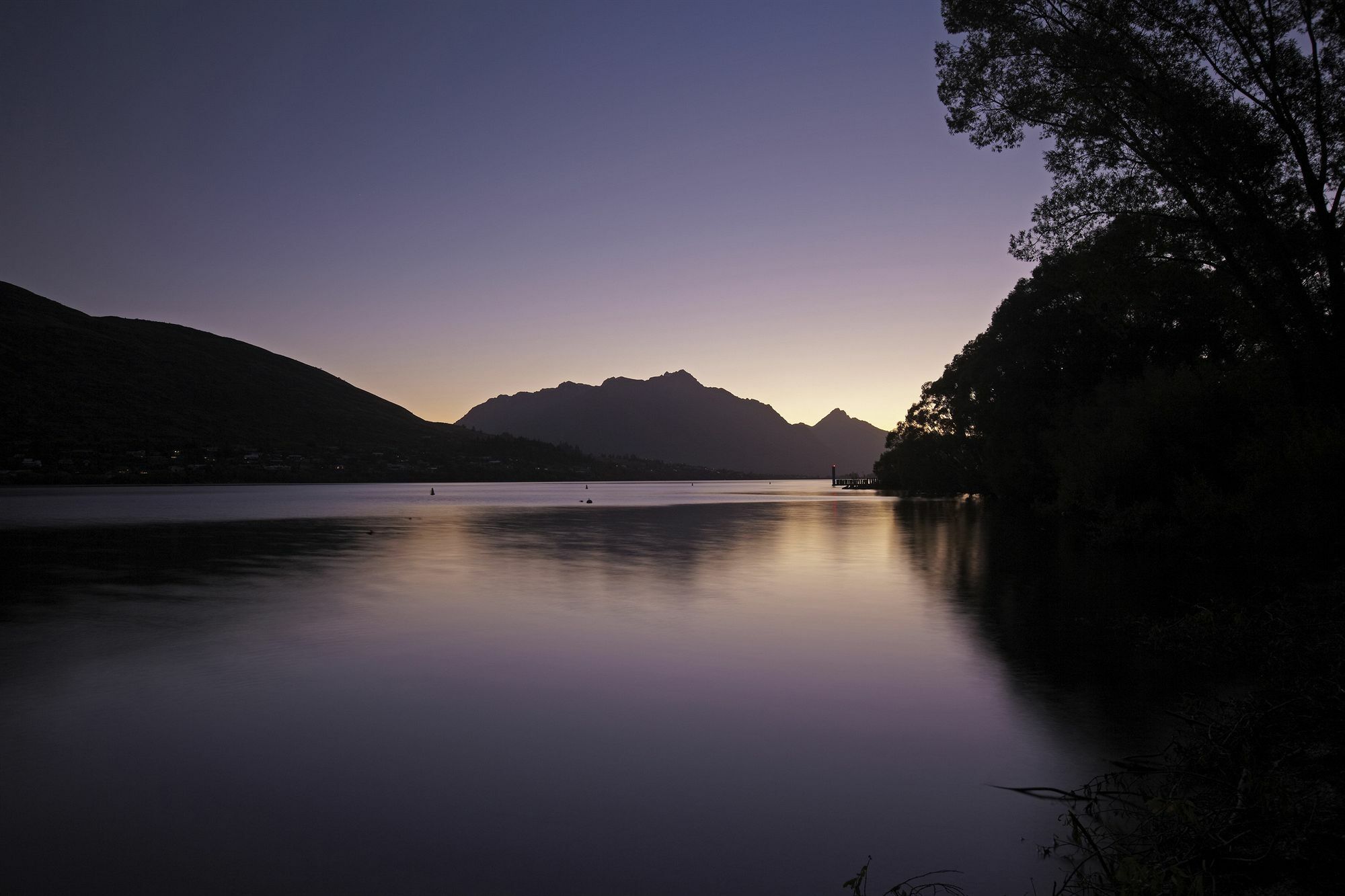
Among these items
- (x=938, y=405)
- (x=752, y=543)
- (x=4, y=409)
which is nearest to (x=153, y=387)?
(x=4, y=409)

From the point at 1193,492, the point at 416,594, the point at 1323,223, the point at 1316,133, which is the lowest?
the point at 416,594

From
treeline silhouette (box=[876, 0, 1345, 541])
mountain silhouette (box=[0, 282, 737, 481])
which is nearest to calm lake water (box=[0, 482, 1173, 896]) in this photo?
treeline silhouette (box=[876, 0, 1345, 541])

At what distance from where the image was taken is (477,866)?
16.0 feet

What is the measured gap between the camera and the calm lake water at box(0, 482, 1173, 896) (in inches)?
197

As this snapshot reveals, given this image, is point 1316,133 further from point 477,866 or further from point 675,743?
point 477,866

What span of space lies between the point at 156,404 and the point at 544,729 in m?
170

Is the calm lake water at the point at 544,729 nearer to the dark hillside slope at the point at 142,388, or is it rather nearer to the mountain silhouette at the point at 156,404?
the mountain silhouette at the point at 156,404

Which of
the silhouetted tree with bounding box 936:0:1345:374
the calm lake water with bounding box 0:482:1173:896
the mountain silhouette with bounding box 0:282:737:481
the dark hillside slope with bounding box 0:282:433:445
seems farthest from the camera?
the dark hillside slope with bounding box 0:282:433:445

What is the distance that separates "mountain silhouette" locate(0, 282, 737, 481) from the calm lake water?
121711mm

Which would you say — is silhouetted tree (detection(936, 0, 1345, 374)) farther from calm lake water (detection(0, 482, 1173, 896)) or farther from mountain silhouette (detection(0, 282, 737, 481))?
mountain silhouette (detection(0, 282, 737, 481))

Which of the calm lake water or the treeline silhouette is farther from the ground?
the treeline silhouette

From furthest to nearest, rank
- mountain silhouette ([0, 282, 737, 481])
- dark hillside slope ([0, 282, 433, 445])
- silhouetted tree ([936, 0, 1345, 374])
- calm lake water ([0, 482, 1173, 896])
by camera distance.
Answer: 1. dark hillside slope ([0, 282, 433, 445])
2. mountain silhouette ([0, 282, 737, 481])
3. silhouetted tree ([936, 0, 1345, 374])
4. calm lake water ([0, 482, 1173, 896])

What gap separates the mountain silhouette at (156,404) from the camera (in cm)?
12375

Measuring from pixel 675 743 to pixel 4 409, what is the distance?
152954 mm
